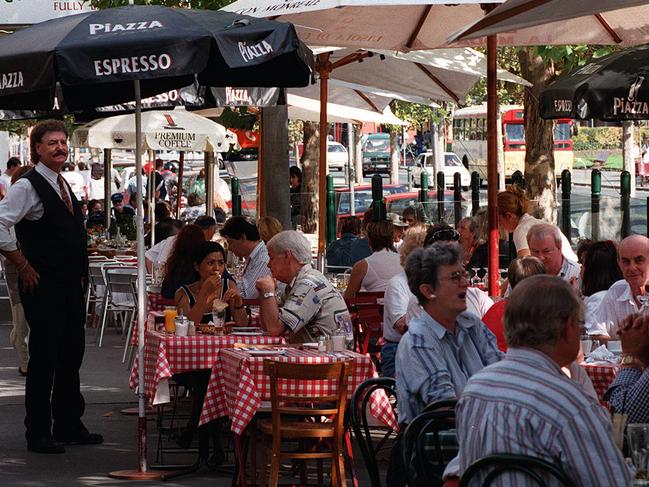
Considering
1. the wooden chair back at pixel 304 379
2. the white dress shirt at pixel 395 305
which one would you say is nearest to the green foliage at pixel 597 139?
the white dress shirt at pixel 395 305

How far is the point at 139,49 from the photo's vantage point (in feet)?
27.7

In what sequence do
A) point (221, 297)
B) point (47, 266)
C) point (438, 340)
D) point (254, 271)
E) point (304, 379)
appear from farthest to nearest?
point (254, 271)
point (221, 297)
point (47, 266)
point (304, 379)
point (438, 340)

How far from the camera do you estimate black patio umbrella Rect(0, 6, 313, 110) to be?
844 cm

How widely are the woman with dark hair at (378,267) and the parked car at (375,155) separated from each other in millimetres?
69261

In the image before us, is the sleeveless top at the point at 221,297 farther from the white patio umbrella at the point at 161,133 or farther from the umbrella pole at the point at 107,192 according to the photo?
the umbrella pole at the point at 107,192

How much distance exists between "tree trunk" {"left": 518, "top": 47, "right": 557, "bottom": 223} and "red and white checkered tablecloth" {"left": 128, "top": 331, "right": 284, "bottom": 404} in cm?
1360

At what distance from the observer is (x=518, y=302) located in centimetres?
447

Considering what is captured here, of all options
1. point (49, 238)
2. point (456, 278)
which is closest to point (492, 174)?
point (49, 238)

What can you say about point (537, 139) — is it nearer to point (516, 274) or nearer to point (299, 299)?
point (299, 299)

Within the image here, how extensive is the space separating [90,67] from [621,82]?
602 cm

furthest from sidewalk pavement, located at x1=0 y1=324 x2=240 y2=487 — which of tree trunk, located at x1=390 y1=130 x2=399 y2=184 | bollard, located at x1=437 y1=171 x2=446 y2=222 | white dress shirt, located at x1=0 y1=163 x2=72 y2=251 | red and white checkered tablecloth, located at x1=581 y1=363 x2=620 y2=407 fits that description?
tree trunk, located at x1=390 y1=130 x2=399 y2=184

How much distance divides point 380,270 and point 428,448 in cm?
684

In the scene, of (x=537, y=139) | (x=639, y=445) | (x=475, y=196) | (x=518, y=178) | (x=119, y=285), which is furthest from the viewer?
(x=518, y=178)

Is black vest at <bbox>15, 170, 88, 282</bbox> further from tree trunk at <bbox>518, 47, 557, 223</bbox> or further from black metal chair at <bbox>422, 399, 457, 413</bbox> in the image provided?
tree trunk at <bbox>518, 47, 557, 223</bbox>
